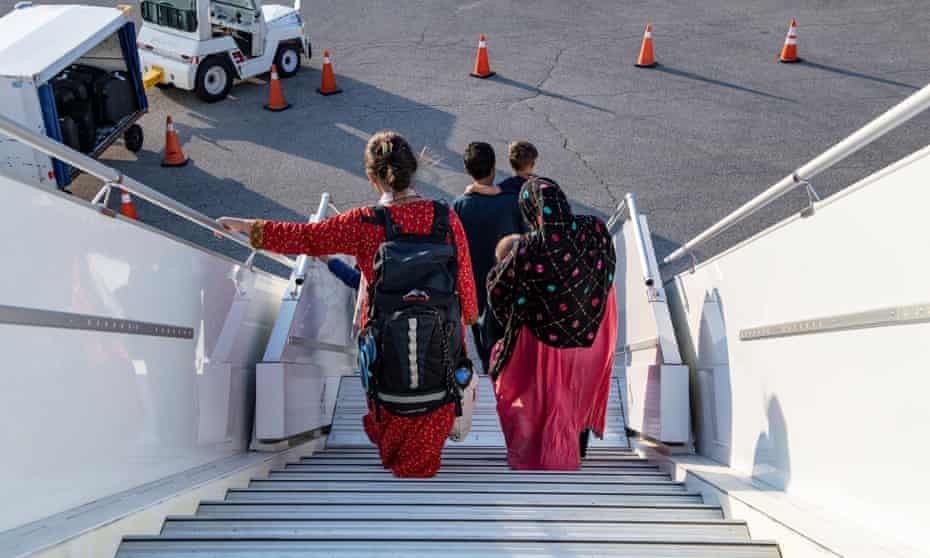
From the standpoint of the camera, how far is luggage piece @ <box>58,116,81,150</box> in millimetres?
9109

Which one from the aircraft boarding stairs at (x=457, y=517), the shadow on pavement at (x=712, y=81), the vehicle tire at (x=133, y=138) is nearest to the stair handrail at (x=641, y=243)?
the aircraft boarding stairs at (x=457, y=517)

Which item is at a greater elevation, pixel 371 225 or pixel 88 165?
pixel 88 165

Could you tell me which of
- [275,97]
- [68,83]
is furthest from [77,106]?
[275,97]

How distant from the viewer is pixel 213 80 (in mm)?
12750

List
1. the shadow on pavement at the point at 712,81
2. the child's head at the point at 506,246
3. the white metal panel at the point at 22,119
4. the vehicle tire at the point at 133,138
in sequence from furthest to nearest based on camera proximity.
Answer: the shadow on pavement at the point at 712,81, the vehicle tire at the point at 133,138, the white metal panel at the point at 22,119, the child's head at the point at 506,246

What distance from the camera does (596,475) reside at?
4.28 meters

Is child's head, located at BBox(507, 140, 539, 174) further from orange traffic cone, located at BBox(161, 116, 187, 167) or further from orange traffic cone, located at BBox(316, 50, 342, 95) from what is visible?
orange traffic cone, located at BBox(316, 50, 342, 95)

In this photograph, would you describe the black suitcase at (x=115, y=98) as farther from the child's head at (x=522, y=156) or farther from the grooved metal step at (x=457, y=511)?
the grooved metal step at (x=457, y=511)

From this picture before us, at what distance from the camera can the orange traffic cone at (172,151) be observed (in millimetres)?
10734

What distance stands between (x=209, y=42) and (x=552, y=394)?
9619 millimetres

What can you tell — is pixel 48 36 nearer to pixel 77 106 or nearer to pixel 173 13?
pixel 77 106

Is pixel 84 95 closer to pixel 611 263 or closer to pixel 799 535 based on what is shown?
pixel 611 263

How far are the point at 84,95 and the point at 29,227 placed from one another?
7.92 metres

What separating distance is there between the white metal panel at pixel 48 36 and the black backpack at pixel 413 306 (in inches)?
247
